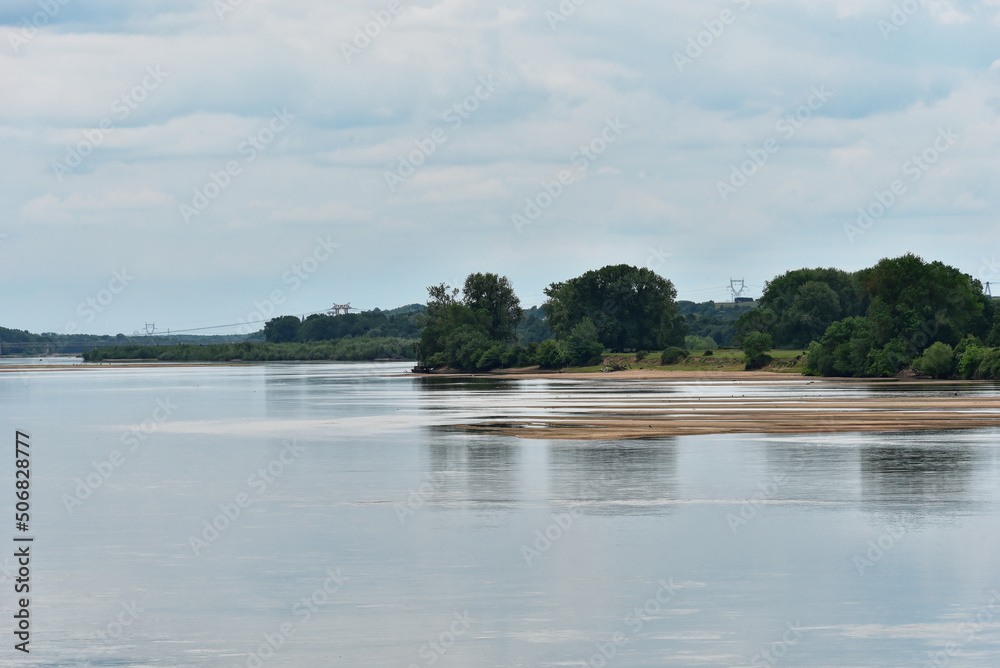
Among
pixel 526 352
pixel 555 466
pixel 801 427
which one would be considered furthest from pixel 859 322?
pixel 555 466

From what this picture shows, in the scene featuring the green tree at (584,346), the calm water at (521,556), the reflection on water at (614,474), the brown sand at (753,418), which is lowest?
the calm water at (521,556)

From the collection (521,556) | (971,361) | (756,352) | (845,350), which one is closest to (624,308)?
(756,352)

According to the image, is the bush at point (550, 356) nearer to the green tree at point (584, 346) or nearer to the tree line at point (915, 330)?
the green tree at point (584, 346)

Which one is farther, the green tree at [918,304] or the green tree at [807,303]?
the green tree at [807,303]

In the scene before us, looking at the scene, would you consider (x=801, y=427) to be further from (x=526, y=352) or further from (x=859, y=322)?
(x=526, y=352)

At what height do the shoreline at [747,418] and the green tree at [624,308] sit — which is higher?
the green tree at [624,308]

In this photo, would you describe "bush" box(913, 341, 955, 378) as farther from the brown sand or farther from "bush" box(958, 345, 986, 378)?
the brown sand

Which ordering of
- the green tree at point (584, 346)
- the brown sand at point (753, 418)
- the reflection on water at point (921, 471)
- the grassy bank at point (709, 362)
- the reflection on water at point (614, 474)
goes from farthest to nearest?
the green tree at point (584, 346)
the grassy bank at point (709, 362)
the brown sand at point (753, 418)
the reflection on water at point (614, 474)
the reflection on water at point (921, 471)

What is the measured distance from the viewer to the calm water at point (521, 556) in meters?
12.8

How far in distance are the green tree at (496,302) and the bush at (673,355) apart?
27.5 metres

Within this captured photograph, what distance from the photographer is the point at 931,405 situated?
176 ft

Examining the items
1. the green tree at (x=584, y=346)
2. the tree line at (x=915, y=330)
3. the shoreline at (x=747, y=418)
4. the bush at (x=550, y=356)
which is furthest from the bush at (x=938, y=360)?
the bush at (x=550, y=356)

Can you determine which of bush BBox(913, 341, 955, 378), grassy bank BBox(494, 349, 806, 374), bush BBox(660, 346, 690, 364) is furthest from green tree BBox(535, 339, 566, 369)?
bush BBox(913, 341, 955, 378)

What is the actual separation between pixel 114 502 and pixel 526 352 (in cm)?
12490
